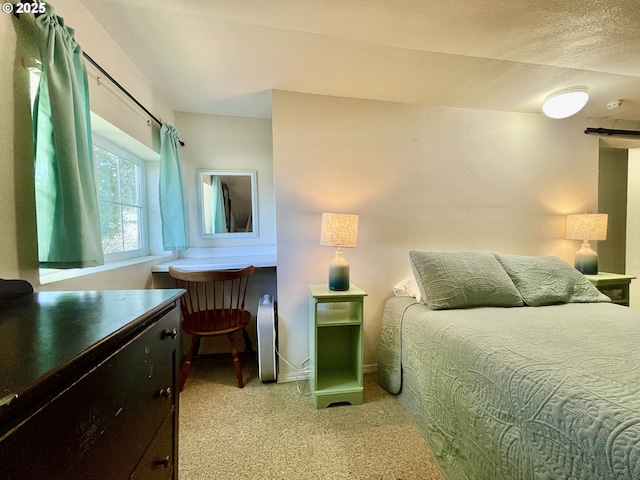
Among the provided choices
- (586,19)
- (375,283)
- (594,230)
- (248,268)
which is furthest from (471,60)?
(248,268)

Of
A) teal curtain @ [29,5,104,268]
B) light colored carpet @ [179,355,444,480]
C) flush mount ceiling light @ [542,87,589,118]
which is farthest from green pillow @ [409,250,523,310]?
teal curtain @ [29,5,104,268]

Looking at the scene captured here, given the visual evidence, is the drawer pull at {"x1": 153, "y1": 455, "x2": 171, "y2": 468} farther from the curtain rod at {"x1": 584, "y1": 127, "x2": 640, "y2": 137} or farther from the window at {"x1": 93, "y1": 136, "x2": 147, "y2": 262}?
the curtain rod at {"x1": 584, "y1": 127, "x2": 640, "y2": 137}

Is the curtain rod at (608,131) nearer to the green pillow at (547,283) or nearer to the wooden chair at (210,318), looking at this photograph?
the green pillow at (547,283)

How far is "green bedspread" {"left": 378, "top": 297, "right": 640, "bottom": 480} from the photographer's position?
2.34 ft

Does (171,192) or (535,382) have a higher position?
(171,192)

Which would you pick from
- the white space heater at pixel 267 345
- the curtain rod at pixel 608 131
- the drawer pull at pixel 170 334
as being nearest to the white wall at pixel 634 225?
the curtain rod at pixel 608 131

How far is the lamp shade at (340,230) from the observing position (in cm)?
172

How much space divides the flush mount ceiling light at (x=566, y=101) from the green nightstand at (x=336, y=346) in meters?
2.01

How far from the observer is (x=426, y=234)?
7.00 feet

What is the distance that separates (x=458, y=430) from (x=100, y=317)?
1.42 meters

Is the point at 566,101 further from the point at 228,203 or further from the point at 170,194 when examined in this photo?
the point at 170,194

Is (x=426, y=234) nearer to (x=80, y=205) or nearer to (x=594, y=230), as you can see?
(x=594, y=230)

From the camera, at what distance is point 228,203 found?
254 centimetres

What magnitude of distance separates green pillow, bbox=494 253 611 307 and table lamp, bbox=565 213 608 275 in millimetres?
503
